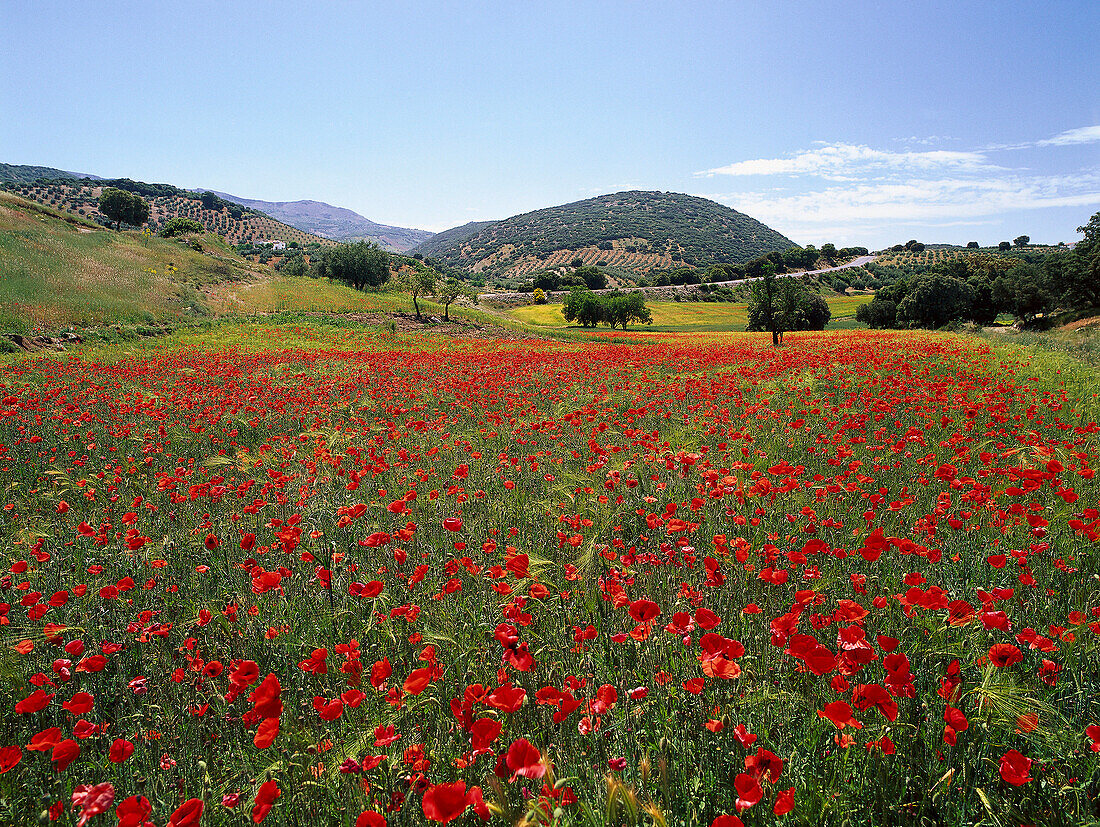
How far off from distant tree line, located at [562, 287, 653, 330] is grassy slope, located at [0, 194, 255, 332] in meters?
37.3

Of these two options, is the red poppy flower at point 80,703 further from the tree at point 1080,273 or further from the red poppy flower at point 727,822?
the tree at point 1080,273

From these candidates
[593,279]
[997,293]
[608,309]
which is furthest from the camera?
[593,279]

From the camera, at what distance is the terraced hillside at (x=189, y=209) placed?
143875mm

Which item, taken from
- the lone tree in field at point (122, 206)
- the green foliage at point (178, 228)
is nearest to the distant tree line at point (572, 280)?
the green foliage at point (178, 228)

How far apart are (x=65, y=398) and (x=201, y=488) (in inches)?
344

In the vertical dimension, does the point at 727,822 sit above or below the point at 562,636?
above

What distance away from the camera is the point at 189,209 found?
6870 inches

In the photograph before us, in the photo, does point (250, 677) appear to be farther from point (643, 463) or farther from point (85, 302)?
point (85, 302)

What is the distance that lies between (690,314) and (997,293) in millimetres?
34747

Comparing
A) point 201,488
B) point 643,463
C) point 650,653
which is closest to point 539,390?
point 643,463

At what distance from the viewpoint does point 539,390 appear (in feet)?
34.8

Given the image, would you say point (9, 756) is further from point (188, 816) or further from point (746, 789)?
point (746, 789)

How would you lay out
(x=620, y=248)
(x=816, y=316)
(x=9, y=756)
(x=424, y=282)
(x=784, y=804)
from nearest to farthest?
(x=784, y=804), (x=9, y=756), (x=424, y=282), (x=816, y=316), (x=620, y=248)

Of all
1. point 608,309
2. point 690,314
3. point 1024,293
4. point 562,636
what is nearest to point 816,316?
point 1024,293
